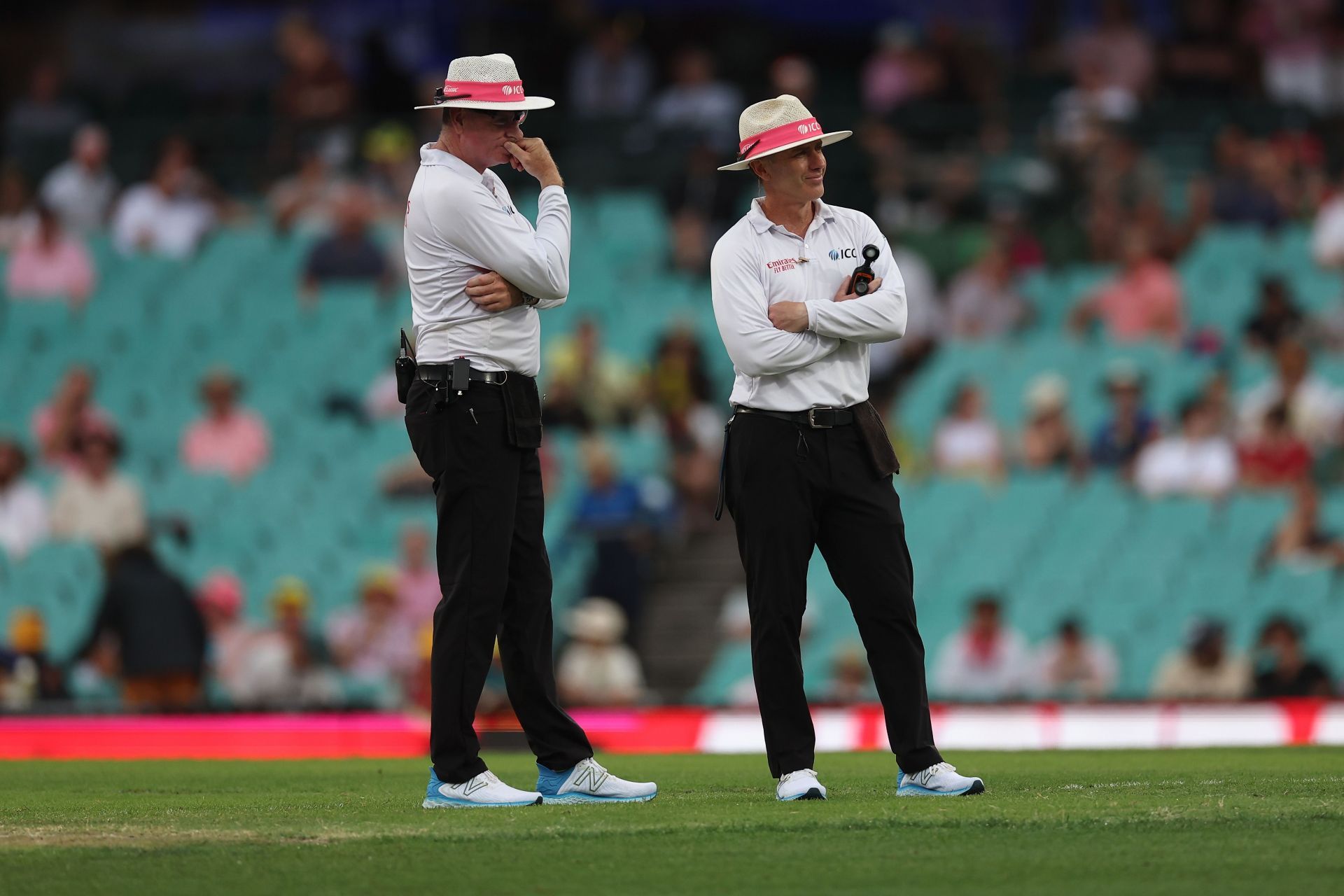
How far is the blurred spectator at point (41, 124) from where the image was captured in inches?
742

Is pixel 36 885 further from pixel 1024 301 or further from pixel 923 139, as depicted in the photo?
pixel 923 139

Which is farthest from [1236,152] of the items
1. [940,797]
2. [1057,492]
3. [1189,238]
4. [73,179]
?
[940,797]

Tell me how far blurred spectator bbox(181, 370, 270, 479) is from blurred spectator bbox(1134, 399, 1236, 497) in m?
6.52

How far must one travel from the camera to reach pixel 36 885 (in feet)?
16.7

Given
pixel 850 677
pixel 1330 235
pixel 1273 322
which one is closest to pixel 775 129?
pixel 850 677

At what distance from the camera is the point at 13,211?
18.1m

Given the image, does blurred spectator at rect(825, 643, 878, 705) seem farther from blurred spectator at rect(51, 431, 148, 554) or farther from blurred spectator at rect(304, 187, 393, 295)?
blurred spectator at rect(304, 187, 393, 295)

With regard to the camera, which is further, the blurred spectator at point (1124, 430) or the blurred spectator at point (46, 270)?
the blurred spectator at point (46, 270)

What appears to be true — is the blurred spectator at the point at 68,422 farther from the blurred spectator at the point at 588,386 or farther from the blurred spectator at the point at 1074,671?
the blurred spectator at the point at 1074,671

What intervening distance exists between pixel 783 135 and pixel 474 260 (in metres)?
1.07

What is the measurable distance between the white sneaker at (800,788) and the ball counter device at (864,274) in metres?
1.56

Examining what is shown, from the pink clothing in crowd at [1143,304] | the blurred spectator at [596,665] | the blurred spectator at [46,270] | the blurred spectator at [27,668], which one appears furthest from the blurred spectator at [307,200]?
the pink clothing in crowd at [1143,304]

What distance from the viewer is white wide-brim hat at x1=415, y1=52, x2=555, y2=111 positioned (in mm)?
6430

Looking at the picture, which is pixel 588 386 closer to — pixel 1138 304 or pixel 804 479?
pixel 1138 304
